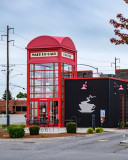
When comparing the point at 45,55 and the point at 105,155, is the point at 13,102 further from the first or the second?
the point at 105,155

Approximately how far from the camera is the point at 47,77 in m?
39.5

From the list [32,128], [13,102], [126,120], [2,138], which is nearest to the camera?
[2,138]

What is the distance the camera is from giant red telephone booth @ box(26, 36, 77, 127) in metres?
39.1

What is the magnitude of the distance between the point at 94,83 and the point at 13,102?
91.5m

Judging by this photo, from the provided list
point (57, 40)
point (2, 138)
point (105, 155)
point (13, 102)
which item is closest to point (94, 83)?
point (57, 40)

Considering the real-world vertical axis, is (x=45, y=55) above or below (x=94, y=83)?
above

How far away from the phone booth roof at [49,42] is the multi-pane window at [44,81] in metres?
1.97

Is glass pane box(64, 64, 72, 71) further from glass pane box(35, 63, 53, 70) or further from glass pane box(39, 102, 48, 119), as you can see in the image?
glass pane box(39, 102, 48, 119)

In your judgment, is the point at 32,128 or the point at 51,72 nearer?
the point at 32,128

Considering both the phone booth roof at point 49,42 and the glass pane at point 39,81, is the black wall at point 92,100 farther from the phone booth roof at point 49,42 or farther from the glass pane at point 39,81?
the phone booth roof at point 49,42

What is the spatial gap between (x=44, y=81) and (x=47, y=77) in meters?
0.53

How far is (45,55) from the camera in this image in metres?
39.7

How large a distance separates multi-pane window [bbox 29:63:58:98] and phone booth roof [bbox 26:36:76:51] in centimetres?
197

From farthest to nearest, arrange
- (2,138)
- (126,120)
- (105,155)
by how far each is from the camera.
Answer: (126,120) < (2,138) < (105,155)
